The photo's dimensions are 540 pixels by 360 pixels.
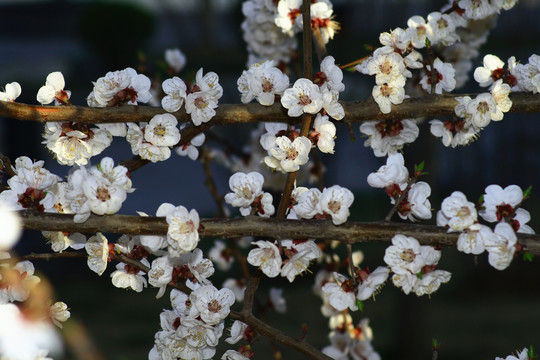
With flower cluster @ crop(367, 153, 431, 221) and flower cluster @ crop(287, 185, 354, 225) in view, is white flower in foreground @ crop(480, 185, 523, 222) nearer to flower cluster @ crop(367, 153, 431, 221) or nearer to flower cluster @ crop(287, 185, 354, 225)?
flower cluster @ crop(367, 153, 431, 221)

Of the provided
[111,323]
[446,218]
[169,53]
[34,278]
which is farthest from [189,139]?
[111,323]

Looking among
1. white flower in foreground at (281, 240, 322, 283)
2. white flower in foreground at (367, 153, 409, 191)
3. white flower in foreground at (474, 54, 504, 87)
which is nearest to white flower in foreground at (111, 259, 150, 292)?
white flower in foreground at (281, 240, 322, 283)

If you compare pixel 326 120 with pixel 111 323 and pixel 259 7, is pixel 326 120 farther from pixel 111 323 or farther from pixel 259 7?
pixel 111 323

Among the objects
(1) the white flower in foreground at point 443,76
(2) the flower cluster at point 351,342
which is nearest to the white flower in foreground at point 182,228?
(1) the white flower in foreground at point 443,76

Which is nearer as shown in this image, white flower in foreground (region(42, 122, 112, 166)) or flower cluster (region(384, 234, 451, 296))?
flower cluster (region(384, 234, 451, 296))

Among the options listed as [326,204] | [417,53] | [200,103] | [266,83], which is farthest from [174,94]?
[417,53]

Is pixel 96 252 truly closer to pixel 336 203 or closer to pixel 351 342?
pixel 336 203

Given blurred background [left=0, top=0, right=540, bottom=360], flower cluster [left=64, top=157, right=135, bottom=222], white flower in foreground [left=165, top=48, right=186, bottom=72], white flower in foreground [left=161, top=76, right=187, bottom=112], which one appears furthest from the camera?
blurred background [left=0, top=0, right=540, bottom=360]
